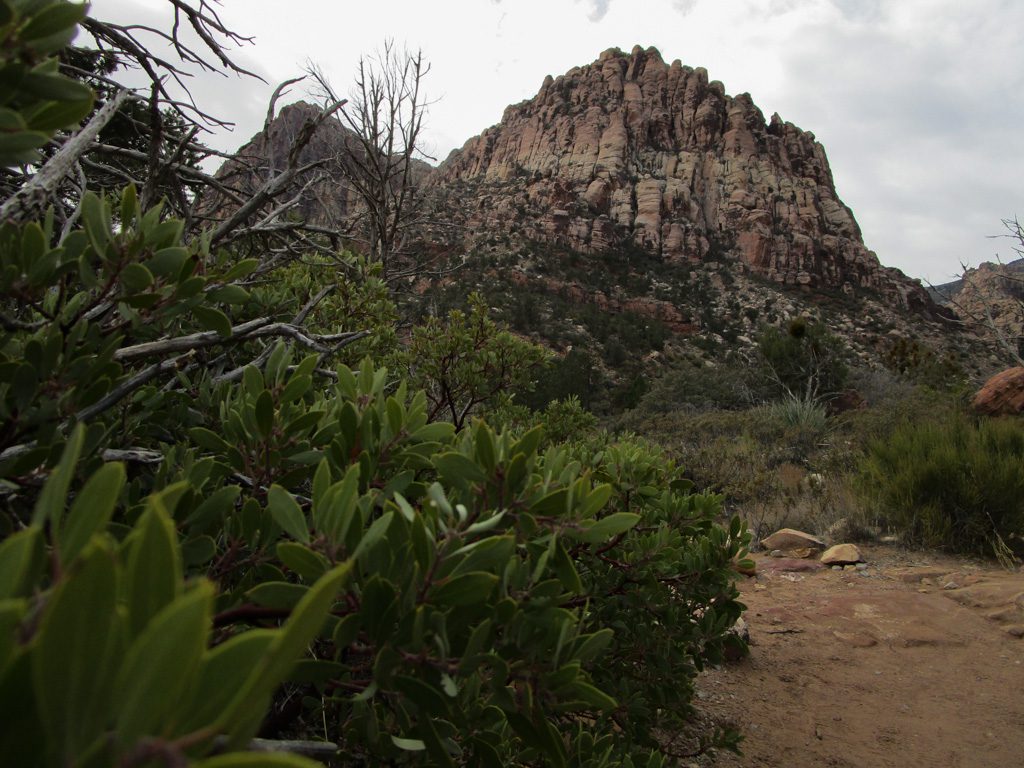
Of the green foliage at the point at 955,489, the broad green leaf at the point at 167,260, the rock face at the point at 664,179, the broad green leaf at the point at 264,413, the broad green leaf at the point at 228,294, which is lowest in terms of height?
the green foliage at the point at 955,489

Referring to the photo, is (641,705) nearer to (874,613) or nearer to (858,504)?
(874,613)

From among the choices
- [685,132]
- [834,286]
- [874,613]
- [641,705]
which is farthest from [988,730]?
[685,132]

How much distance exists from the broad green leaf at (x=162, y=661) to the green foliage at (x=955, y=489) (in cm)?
647

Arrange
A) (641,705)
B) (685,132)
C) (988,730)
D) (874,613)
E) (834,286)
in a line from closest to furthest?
(641,705) < (988,730) < (874,613) < (834,286) < (685,132)

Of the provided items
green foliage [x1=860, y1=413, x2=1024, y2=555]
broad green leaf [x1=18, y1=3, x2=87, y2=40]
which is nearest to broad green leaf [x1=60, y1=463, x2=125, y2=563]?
broad green leaf [x1=18, y1=3, x2=87, y2=40]

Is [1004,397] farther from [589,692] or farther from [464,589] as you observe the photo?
[464,589]

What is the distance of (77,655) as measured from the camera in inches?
10.8

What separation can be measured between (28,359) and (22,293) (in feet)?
0.36

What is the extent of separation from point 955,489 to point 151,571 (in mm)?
6779

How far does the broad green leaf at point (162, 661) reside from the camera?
26cm

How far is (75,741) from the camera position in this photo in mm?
274

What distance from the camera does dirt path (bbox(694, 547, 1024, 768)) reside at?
263 cm

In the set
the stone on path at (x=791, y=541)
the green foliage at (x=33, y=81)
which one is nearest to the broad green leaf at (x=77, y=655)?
the green foliage at (x=33, y=81)

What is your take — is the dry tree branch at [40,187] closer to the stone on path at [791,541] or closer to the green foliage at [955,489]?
the stone on path at [791,541]
